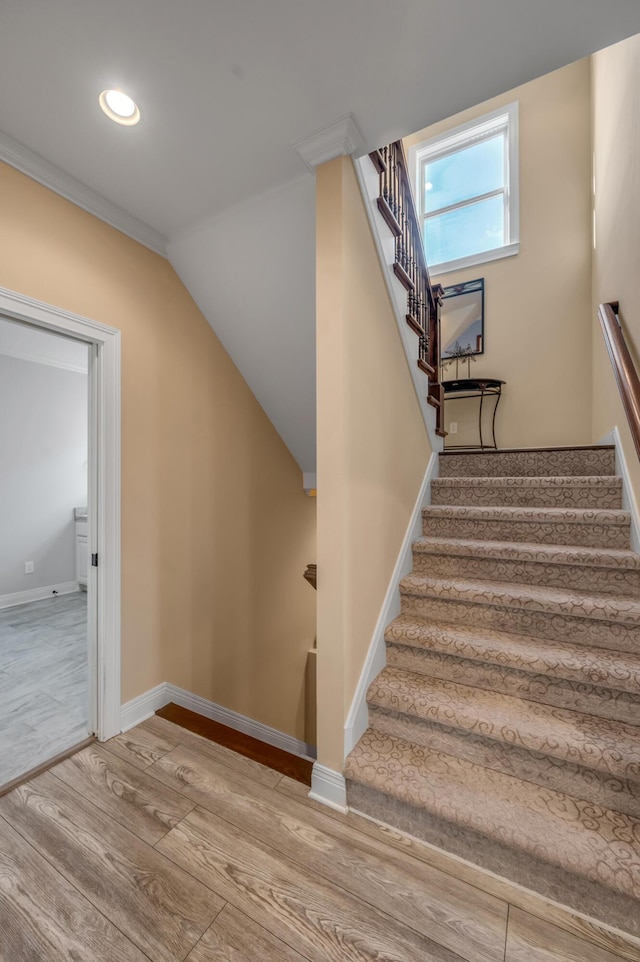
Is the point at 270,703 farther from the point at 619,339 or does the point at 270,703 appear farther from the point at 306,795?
the point at 619,339

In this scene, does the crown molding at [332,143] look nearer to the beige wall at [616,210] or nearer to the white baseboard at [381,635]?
the beige wall at [616,210]

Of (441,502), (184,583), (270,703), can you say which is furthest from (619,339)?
(270,703)

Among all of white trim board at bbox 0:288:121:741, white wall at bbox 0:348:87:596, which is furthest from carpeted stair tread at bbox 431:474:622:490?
white wall at bbox 0:348:87:596

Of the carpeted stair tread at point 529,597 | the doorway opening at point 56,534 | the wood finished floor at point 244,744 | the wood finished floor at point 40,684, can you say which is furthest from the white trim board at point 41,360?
the carpeted stair tread at point 529,597

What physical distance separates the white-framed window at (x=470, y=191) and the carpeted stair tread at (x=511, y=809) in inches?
172

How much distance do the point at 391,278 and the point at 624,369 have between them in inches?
48.8

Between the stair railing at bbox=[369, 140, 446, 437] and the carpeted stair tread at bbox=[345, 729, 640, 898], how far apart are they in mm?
2226

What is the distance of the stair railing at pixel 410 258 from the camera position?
6.83 ft

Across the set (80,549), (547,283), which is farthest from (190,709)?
(547,283)

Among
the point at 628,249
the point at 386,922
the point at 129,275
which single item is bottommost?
the point at 386,922

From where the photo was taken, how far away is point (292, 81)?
137 centimetres

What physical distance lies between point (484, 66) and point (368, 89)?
0.40 meters

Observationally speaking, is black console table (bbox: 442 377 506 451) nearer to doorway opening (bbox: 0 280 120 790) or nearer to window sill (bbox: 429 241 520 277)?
window sill (bbox: 429 241 520 277)

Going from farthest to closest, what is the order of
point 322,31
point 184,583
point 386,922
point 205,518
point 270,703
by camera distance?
1. point 270,703
2. point 205,518
3. point 184,583
4. point 322,31
5. point 386,922
